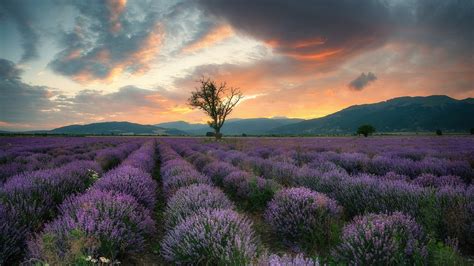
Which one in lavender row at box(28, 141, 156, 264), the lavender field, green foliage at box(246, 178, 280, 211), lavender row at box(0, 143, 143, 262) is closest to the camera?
lavender row at box(28, 141, 156, 264)

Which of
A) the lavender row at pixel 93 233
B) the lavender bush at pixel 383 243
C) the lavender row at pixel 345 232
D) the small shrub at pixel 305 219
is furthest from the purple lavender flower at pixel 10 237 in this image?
the lavender bush at pixel 383 243

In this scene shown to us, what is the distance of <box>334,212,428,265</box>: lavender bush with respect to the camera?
2707 mm

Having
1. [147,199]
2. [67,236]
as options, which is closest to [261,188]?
[147,199]

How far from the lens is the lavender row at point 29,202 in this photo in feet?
11.3

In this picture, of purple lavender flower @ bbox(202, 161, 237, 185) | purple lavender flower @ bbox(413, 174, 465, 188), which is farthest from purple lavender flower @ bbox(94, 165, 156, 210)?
purple lavender flower @ bbox(413, 174, 465, 188)

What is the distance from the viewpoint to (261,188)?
6.32 meters

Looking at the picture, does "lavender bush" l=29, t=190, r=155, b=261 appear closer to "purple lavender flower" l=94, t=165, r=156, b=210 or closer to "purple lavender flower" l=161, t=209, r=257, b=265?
"purple lavender flower" l=161, t=209, r=257, b=265

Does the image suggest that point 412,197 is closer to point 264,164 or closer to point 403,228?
point 403,228

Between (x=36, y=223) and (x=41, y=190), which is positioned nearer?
(x=36, y=223)

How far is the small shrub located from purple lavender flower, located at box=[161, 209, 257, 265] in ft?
3.66

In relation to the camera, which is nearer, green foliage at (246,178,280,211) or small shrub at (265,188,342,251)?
small shrub at (265,188,342,251)

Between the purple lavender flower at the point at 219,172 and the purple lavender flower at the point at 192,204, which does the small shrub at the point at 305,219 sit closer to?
the purple lavender flower at the point at 192,204

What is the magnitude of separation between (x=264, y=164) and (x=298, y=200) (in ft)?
19.3

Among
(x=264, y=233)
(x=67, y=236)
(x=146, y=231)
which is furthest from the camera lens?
(x=264, y=233)
